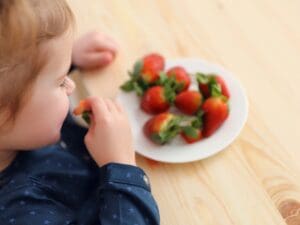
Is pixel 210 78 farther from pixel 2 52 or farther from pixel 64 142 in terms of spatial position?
pixel 2 52

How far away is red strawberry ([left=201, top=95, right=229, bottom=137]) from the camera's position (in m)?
0.96

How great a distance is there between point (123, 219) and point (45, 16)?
0.33 metres

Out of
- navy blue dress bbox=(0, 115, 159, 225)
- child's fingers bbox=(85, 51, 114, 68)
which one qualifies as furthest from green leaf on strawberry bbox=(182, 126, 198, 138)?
child's fingers bbox=(85, 51, 114, 68)

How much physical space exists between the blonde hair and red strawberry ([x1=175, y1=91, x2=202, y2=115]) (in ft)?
0.88

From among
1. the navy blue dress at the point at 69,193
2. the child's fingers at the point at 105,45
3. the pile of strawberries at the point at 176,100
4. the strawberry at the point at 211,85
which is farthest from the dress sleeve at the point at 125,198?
the child's fingers at the point at 105,45

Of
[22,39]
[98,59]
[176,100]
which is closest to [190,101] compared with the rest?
[176,100]

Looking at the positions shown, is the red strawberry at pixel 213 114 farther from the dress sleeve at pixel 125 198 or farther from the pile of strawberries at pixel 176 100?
the dress sleeve at pixel 125 198

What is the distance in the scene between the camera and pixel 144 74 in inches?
41.2

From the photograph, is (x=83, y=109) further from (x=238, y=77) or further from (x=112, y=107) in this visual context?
(x=238, y=77)

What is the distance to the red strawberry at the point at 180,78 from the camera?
103 cm

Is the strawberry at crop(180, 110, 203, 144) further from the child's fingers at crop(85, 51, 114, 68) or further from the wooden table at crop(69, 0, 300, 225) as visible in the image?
the child's fingers at crop(85, 51, 114, 68)

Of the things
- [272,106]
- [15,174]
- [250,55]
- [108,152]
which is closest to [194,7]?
[250,55]

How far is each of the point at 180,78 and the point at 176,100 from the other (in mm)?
47

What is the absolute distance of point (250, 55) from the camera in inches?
42.9
